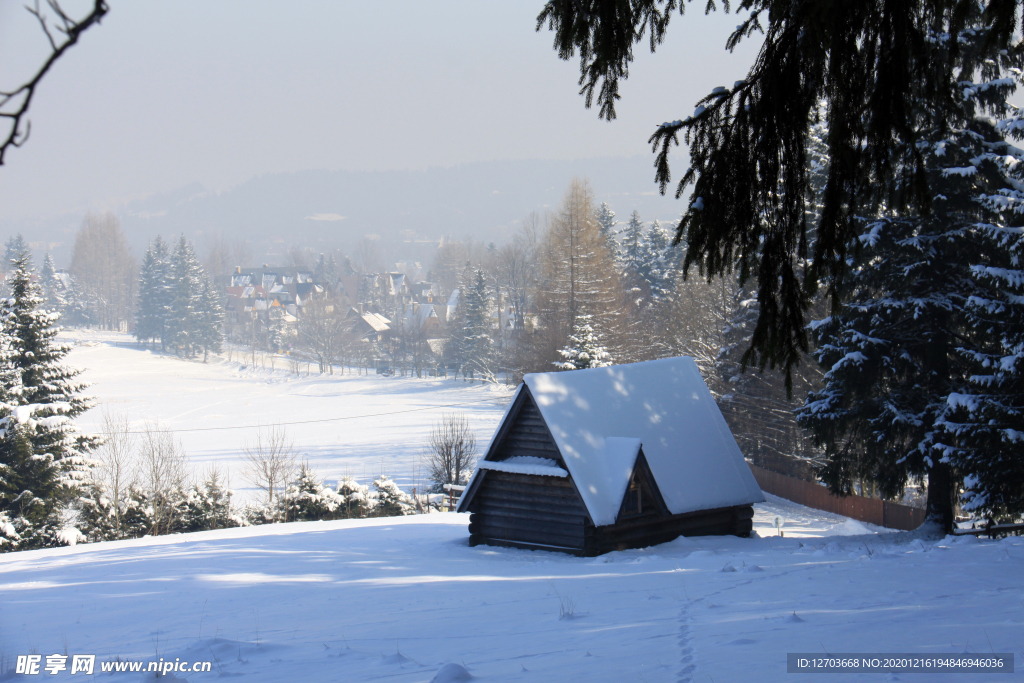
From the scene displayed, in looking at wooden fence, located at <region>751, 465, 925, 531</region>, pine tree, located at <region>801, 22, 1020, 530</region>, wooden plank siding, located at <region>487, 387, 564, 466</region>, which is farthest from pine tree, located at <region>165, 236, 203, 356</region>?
pine tree, located at <region>801, 22, 1020, 530</region>

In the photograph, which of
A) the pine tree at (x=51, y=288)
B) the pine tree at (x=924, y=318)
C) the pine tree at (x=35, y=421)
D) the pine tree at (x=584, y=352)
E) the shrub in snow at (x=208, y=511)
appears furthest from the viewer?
the pine tree at (x=51, y=288)

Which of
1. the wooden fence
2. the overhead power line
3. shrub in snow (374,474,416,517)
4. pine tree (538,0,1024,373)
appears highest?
pine tree (538,0,1024,373)

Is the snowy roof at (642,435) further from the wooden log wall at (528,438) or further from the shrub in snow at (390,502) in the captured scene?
the shrub in snow at (390,502)

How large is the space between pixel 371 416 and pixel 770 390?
129 ft

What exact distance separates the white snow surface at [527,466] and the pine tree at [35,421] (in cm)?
1687

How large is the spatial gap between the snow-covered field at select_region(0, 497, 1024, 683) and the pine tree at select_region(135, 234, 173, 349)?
96068 mm

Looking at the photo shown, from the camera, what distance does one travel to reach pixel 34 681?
23.1 ft

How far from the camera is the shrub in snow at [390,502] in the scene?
94.7 feet

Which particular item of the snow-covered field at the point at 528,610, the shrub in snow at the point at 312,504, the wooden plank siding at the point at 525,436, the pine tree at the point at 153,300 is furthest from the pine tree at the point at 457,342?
the snow-covered field at the point at 528,610

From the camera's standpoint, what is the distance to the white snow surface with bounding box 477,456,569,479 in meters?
16.7

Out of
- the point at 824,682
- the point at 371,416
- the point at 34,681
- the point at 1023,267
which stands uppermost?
the point at 1023,267

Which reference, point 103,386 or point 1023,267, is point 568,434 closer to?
point 1023,267

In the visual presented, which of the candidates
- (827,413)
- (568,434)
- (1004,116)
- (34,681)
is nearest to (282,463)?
(568,434)

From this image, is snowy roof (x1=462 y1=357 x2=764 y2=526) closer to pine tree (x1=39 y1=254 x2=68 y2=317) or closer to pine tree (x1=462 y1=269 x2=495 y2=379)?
pine tree (x1=462 y1=269 x2=495 y2=379)
